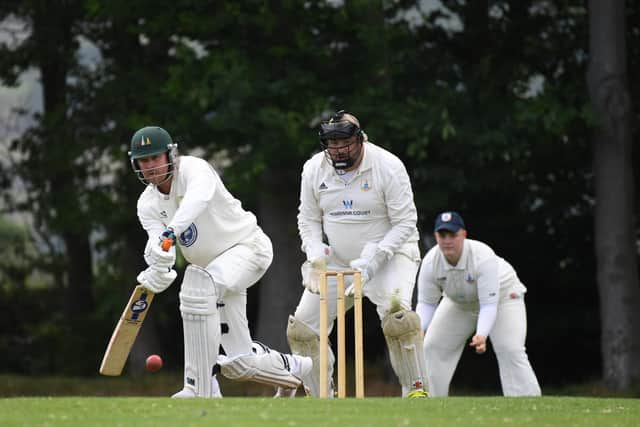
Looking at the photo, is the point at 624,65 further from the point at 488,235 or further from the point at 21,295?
the point at 21,295

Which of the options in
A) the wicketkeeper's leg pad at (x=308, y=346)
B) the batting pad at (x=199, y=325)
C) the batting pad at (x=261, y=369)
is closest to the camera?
the batting pad at (x=199, y=325)

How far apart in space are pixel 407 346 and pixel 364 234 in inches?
28.9

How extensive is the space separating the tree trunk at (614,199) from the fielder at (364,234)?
23.4 feet

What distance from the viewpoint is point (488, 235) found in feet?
54.2

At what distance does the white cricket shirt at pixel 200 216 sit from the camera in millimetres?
7332

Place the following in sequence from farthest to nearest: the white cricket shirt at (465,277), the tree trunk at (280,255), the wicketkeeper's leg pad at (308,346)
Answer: the tree trunk at (280,255)
the white cricket shirt at (465,277)
the wicketkeeper's leg pad at (308,346)

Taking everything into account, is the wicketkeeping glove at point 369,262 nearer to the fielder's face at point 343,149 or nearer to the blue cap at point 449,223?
the fielder's face at point 343,149

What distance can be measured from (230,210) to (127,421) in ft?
7.24

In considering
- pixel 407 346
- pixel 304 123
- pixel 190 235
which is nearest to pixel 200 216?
pixel 190 235

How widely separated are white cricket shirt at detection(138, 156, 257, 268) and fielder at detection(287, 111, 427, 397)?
0.54 metres

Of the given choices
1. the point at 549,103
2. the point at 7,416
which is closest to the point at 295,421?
the point at 7,416

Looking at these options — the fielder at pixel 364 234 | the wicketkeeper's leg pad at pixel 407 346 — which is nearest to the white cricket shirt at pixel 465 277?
the fielder at pixel 364 234

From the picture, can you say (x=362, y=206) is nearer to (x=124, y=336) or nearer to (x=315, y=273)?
(x=315, y=273)

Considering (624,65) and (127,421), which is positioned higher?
(624,65)
